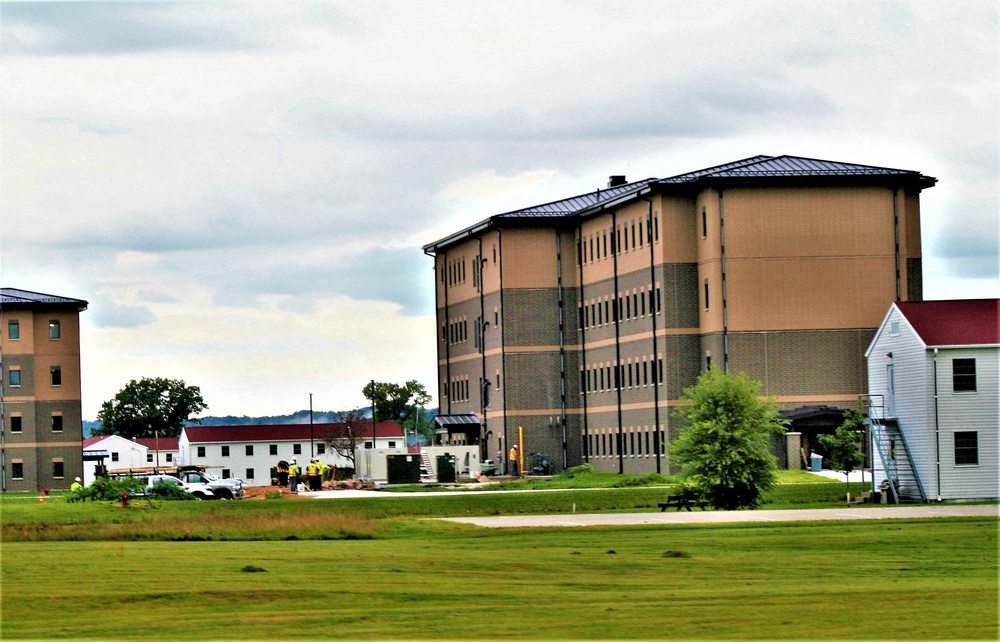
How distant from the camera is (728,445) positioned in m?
55.6

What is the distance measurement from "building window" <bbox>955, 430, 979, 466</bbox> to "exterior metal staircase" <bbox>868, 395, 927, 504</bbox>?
165 centimetres

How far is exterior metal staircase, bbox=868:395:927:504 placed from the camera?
2387 inches

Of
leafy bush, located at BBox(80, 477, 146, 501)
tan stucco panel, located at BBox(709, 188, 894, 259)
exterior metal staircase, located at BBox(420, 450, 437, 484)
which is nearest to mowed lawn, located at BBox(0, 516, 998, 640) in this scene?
leafy bush, located at BBox(80, 477, 146, 501)

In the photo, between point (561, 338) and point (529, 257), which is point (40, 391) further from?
point (561, 338)

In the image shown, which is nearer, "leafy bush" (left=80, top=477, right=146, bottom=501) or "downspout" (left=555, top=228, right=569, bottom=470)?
"leafy bush" (left=80, top=477, right=146, bottom=501)

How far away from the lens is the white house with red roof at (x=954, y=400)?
59.4m

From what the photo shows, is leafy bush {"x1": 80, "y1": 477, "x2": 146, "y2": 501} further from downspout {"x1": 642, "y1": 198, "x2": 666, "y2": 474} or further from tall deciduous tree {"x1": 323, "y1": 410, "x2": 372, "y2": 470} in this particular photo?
tall deciduous tree {"x1": 323, "y1": 410, "x2": 372, "y2": 470}

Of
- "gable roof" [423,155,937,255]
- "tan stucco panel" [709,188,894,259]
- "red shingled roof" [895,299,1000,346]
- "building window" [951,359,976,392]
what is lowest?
"building window" [951,359,976,392]

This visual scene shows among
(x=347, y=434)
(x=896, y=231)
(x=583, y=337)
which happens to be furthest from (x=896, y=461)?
(x=347, y=434)

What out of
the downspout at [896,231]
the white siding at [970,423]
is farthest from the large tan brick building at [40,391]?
the white siding at [970,423]

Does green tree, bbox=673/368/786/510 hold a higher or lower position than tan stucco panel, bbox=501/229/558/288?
lower

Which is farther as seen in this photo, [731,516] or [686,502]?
[686,502]

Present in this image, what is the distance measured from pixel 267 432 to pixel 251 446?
282cm

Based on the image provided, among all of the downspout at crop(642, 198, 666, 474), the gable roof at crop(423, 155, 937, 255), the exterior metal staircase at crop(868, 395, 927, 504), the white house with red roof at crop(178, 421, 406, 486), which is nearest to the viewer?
the exterior metal staircase at crop(868, 395, 927, 504)
